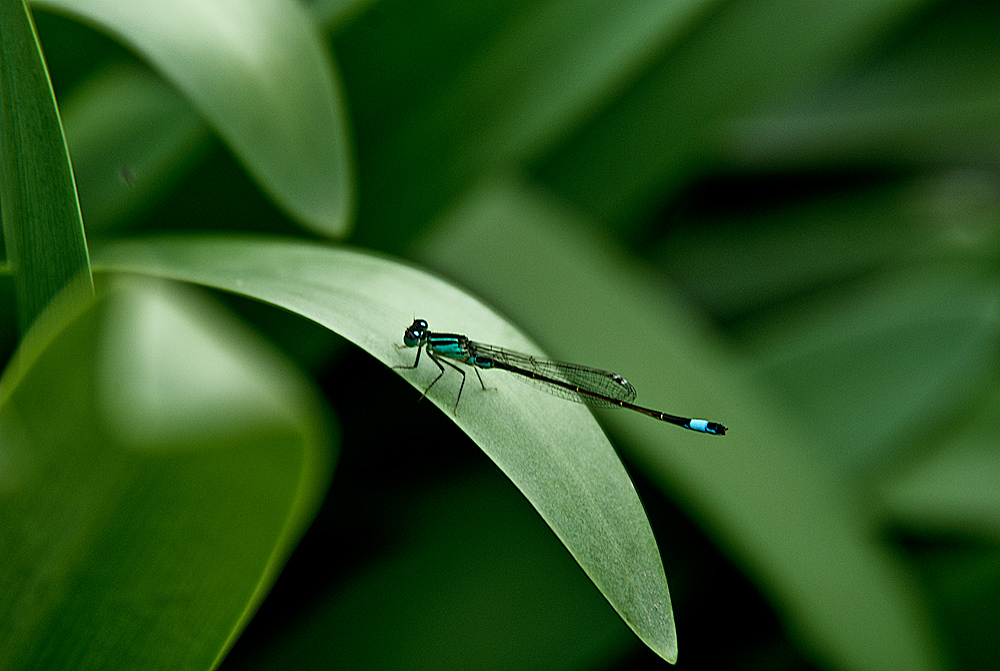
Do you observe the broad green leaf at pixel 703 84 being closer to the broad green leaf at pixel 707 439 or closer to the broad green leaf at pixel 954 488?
the broad green leaf at pixel 707 439

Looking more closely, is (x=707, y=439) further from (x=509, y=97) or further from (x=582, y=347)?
(x=509, y=97)

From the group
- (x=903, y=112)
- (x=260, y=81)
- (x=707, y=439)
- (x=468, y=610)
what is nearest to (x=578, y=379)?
(x=707, y=439)

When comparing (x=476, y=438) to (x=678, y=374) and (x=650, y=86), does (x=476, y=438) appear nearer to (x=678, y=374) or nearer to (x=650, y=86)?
(x=678, y=374)

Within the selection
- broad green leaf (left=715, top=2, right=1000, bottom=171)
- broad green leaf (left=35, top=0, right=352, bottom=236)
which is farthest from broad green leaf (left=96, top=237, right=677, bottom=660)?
broad green leaf (left=715, top=2, right=1000, bottom=171)

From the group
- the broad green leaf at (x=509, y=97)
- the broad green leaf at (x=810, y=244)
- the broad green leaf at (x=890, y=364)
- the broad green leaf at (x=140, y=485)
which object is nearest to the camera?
the broad green leaf at (x=140, y=485)

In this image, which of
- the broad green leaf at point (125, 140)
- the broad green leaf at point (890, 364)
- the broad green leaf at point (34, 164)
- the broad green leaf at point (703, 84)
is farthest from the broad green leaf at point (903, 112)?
the broad green leaf at point (34, 164)

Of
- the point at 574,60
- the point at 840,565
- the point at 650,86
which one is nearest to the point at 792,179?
the point at 650,86

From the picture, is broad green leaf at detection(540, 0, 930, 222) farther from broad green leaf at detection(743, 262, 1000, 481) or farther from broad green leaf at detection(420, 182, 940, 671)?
broad green leaf at detection(743, 262, 1000, 481)
